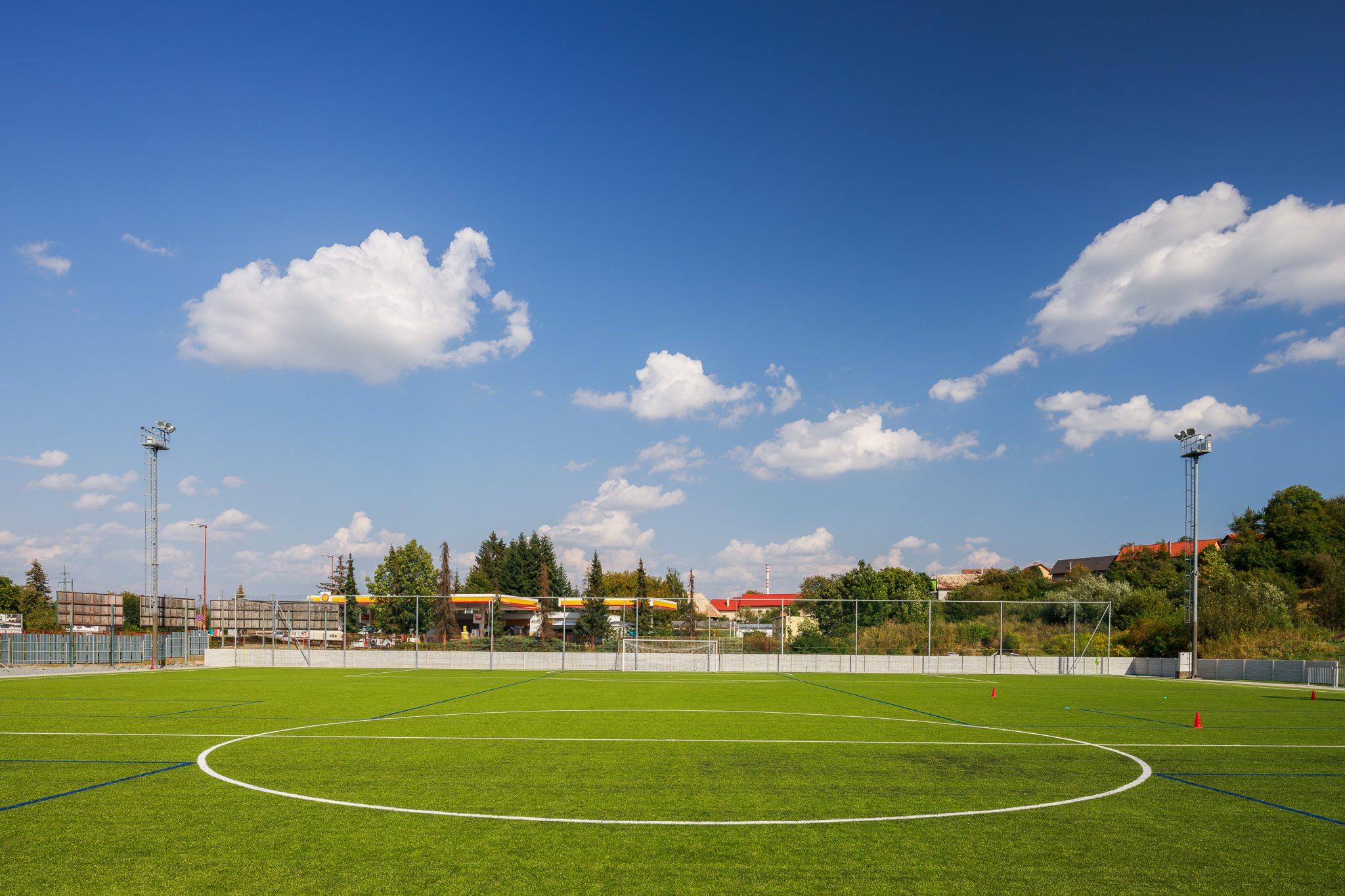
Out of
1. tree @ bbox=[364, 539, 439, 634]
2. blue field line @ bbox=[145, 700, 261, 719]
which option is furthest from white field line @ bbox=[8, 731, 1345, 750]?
tree @ bbox=[364, 539, 439, 634]

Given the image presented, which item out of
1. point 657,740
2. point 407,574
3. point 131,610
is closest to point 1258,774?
point 657,740

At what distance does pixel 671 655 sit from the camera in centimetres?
4122

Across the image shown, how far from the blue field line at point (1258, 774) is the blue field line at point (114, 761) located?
1317 cm

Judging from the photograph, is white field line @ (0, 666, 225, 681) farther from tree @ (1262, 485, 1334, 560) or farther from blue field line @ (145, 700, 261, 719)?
tree @ (1262, 485, 1334, 560)

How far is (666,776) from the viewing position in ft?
34.6

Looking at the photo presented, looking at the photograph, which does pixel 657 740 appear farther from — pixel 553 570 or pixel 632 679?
pixel 553 570

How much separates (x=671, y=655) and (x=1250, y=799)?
108ft

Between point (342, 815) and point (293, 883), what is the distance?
2250 mm

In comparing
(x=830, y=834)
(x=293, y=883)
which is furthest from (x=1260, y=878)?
(x=293, y=883)

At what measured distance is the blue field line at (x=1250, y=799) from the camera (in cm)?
865

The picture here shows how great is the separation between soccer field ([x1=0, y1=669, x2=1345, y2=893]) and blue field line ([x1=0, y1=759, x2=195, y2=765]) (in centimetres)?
8

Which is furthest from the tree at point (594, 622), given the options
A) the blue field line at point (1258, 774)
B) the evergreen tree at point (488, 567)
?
the evergreen tree at point (488, 567)

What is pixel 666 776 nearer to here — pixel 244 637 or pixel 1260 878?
pixel 1260 878

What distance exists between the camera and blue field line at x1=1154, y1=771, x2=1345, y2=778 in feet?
36.8
